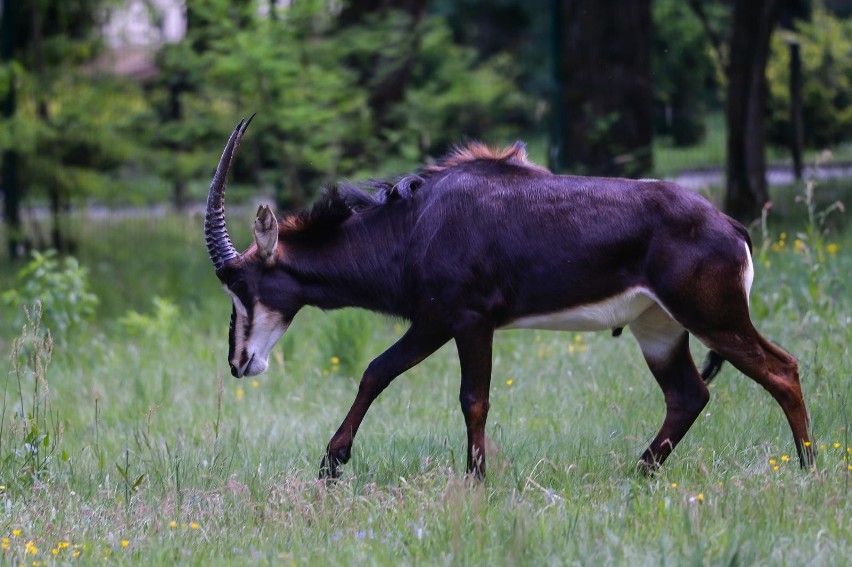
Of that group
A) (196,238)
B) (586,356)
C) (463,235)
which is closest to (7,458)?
(463,235)

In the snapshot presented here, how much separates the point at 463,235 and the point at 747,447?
6.36ft

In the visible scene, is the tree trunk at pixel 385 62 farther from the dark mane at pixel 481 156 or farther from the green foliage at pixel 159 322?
the dark mane at pixel 481 156

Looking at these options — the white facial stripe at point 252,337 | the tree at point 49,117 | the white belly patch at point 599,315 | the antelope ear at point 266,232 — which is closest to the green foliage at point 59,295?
the white facial stripe at point 252,337

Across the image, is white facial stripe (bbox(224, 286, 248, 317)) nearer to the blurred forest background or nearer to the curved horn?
the curved horn

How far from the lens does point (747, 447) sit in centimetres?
629

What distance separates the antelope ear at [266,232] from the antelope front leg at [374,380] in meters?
0.89

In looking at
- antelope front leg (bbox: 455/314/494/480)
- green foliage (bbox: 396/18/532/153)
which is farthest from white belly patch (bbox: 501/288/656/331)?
green foliage (bbox: 396/18/532/153)

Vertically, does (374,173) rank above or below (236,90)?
below

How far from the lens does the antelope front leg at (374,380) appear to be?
6059mm

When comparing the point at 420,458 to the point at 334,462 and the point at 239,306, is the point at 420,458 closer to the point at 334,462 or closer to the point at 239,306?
the point at 334,462

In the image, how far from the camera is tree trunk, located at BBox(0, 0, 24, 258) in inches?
561

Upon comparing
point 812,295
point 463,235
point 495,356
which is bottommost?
point 495,356

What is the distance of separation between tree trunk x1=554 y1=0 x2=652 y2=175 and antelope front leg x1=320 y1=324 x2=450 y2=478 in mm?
8372

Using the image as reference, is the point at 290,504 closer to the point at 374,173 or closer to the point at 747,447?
the point at 747,447
